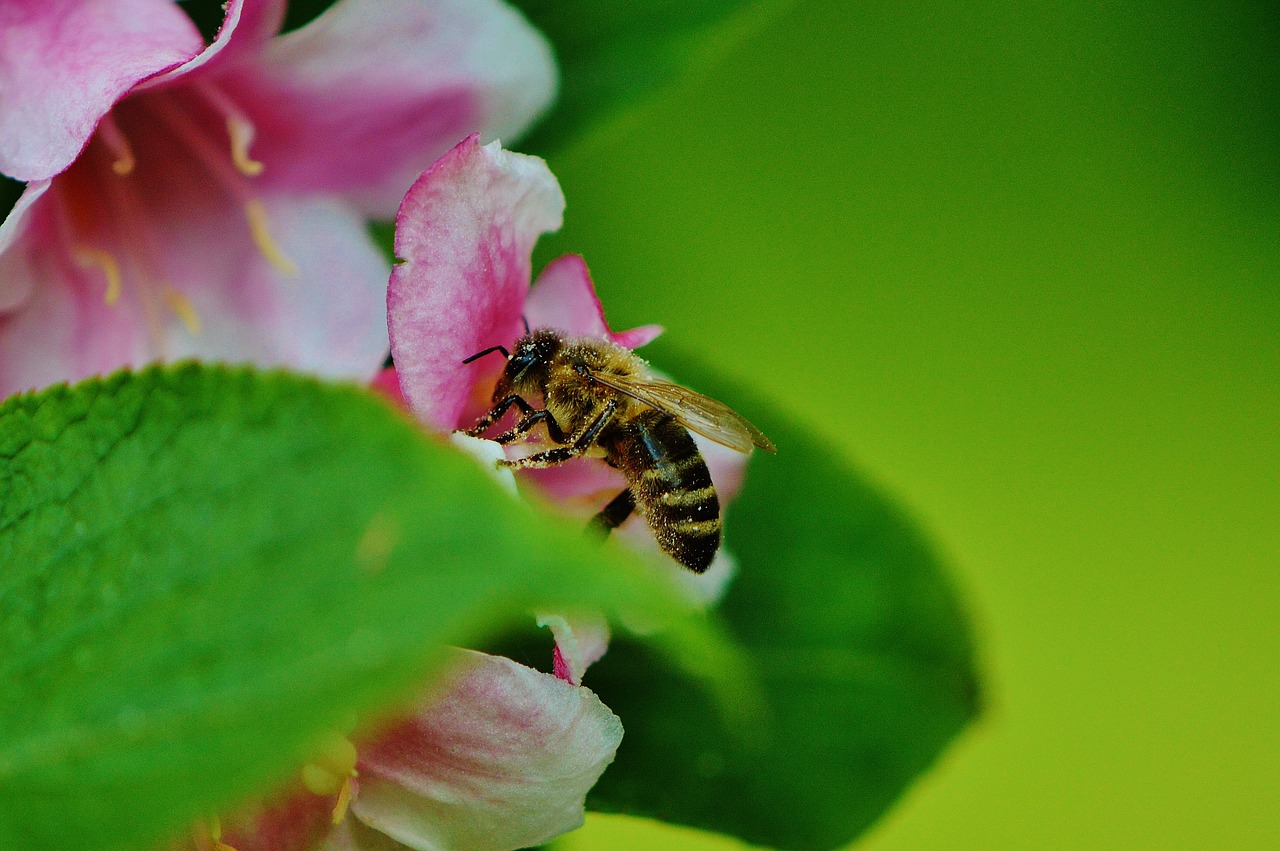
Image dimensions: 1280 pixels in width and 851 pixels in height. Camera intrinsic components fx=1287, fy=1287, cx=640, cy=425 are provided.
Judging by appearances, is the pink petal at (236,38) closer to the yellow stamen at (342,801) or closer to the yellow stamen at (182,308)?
the yellow stamen at (182,308)

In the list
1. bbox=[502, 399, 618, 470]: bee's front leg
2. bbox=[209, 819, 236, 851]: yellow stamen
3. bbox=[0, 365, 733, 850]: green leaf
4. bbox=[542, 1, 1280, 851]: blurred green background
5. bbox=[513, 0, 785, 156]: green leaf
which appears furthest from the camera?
bbox=[542, 1, 1280, 851]: blurred green background

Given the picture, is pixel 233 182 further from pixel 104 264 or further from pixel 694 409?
pixel 694 409

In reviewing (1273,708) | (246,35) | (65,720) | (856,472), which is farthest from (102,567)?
(1273,708)

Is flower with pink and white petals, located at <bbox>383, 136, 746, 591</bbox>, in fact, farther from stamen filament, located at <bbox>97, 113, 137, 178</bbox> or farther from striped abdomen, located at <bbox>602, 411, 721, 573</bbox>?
stamen filament, located at <bbox>97, 113, 137, 178</bbox>

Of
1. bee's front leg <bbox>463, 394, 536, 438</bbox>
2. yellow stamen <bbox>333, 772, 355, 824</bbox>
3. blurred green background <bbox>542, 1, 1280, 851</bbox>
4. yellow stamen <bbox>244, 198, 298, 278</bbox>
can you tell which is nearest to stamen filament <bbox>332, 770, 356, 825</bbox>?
yellow stamen <bbox>333, 772, 355, 824</bbox>

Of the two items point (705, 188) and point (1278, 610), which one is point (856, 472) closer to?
point (705, 188)

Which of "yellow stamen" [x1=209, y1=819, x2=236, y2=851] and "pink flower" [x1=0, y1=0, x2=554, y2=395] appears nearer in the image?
"yellow stamen" [x1=209, y1=819, x2=236, y2=851]

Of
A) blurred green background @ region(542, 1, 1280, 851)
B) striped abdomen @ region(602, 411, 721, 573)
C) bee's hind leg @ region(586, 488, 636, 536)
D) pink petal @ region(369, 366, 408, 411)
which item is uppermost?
pink petal @ region(369, 366, 408, 411)
